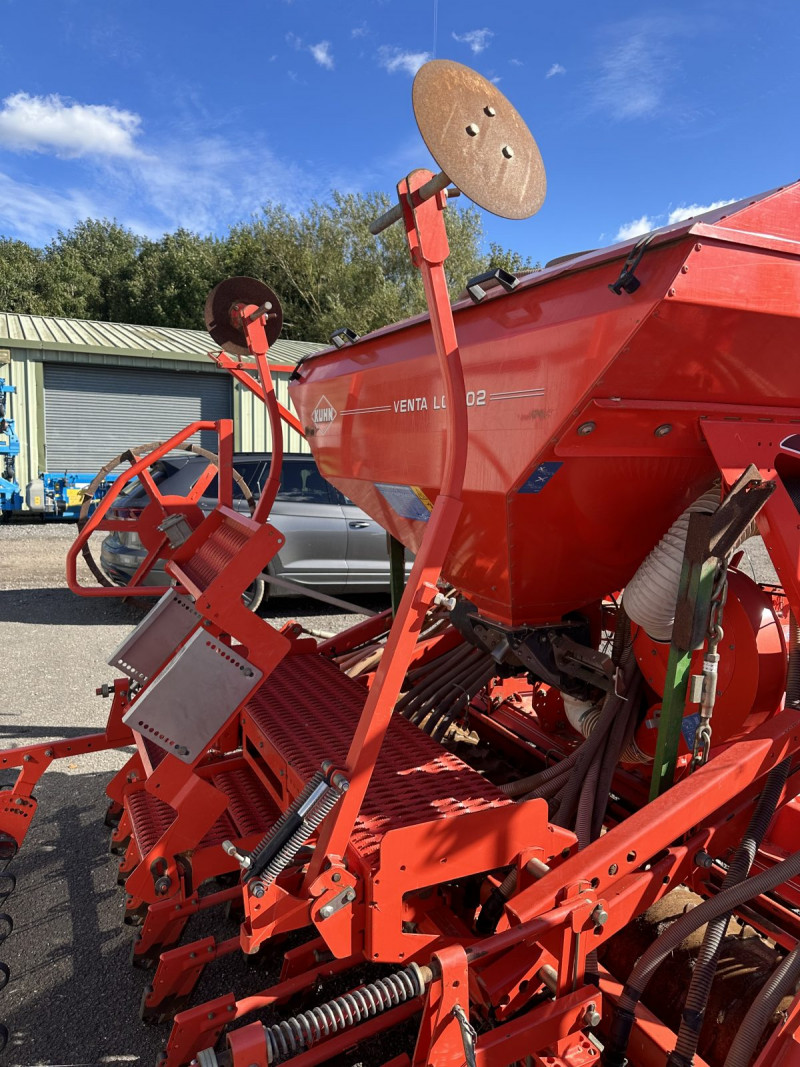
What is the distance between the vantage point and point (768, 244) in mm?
1861

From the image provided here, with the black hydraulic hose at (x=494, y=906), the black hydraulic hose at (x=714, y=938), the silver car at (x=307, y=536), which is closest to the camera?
the black hydraulic hose at (x=714, y=938)

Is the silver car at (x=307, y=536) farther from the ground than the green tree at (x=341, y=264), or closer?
closer

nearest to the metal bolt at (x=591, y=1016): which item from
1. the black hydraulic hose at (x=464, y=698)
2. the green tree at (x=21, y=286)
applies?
the black hydraulic hose at (x=464, y=698)

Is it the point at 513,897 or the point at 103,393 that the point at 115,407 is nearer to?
the point at 103,393

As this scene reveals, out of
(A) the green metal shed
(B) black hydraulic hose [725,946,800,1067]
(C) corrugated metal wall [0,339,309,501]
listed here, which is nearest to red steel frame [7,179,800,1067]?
(B) black hydraulic hose [725,946,800,1067]

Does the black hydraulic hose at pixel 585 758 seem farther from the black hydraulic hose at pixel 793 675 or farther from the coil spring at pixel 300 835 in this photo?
the coil spring at pixel 300 835

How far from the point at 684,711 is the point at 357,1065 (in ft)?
4.56

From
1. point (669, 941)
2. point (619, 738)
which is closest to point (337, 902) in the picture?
point (669, 941)

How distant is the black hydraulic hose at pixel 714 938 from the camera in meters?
1.85

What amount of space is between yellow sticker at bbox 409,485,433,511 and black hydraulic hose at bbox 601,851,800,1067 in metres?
1.51

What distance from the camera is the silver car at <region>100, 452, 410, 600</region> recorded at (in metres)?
7.25

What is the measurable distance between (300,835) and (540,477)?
114cm

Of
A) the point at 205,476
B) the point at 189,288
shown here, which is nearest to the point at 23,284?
the point at 189,288

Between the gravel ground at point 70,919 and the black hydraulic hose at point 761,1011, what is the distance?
4.92 feet
